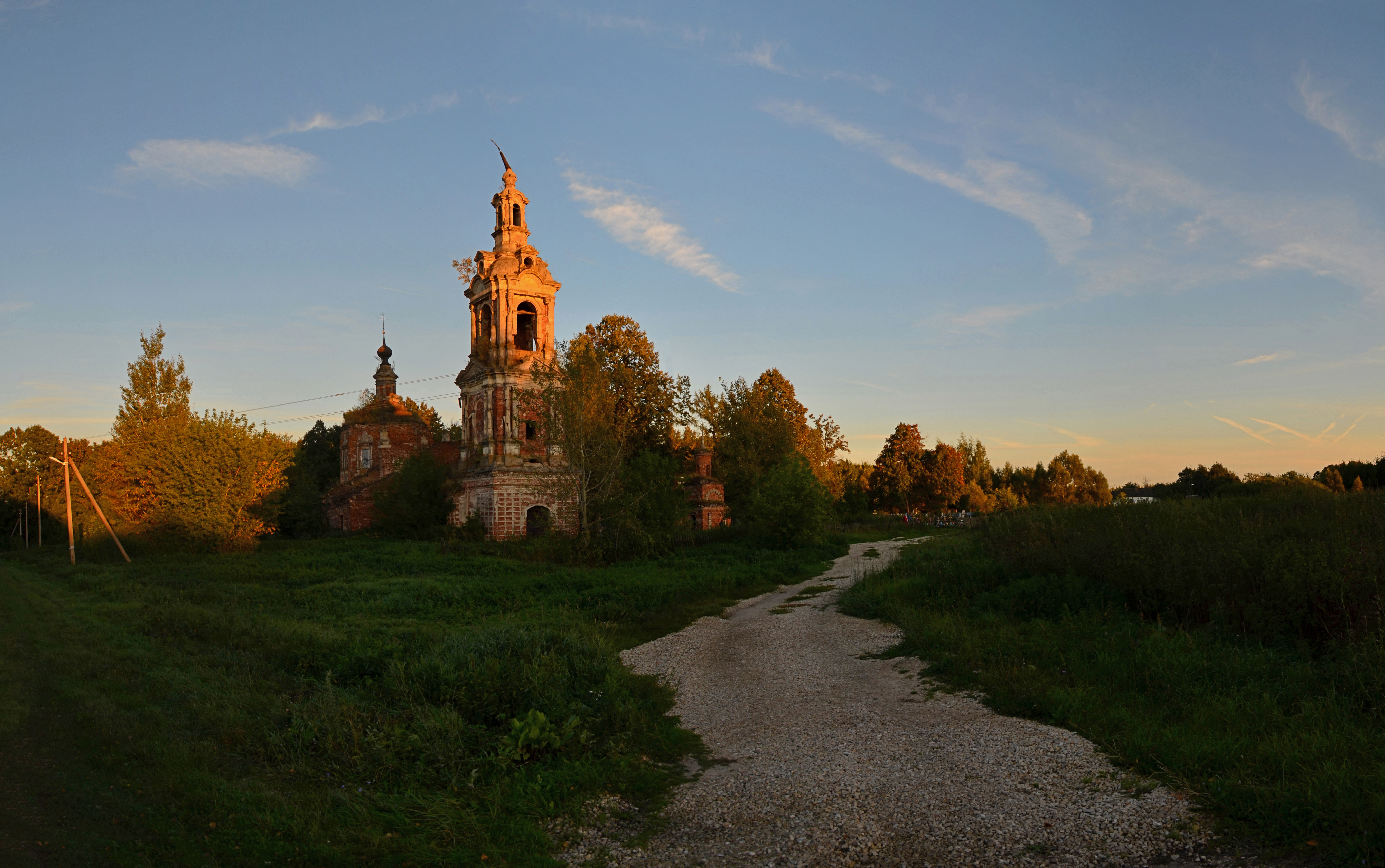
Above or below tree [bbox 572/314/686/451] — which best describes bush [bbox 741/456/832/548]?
below

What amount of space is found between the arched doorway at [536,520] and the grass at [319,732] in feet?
61.3

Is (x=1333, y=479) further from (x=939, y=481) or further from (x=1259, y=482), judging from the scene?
(x=939, y=481)

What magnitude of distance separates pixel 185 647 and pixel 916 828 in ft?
40.8

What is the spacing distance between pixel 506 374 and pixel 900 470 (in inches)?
1374

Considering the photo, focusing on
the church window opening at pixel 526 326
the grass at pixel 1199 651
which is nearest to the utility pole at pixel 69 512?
the church window opening at pixel 526 326

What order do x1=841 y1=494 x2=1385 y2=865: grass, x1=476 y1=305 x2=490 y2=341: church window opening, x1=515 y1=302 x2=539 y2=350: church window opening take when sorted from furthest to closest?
1. x1=476 y1=305 x2=490 y2=341: church window opening
2. x1=515 y1=302 x2=539 y2=350: church window opening
3. x1=841 y1=494 x2=1385 y2=865: grass

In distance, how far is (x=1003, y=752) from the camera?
781 centimetres

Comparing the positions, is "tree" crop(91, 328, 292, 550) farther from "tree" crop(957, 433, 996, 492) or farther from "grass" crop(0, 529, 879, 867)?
"tree" crop(957, 433, 996, 492)

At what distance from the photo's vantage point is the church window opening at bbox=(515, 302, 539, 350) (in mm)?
40000

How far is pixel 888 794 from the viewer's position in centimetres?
705

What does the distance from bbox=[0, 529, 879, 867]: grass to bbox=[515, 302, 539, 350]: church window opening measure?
23766mm

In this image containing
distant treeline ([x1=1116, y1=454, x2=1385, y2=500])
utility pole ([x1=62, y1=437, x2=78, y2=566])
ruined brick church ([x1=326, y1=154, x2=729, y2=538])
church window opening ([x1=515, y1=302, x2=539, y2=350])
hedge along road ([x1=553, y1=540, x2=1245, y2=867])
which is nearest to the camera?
hedge along road ([x1=553, y1=540, x2=1245, y2=867])

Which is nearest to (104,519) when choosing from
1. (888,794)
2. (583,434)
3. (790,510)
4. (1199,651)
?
(583,434)

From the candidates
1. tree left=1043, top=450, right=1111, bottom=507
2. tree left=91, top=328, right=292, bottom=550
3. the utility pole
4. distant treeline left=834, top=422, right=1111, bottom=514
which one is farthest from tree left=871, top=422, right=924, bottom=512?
the utility pole
